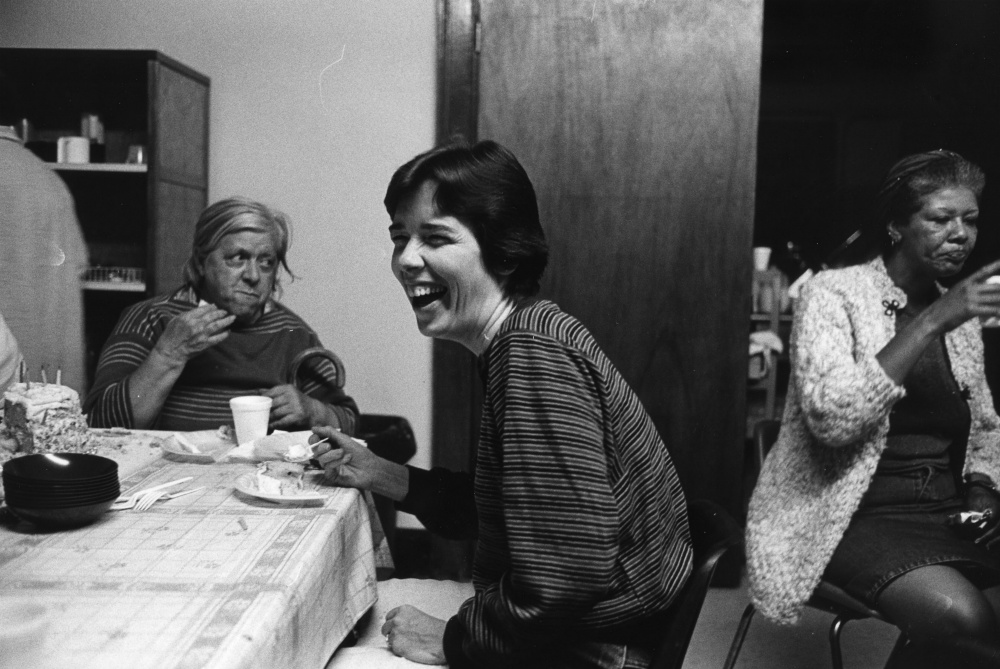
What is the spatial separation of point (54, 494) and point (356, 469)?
0.45 m

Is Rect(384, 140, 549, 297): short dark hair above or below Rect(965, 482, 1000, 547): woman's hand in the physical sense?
above

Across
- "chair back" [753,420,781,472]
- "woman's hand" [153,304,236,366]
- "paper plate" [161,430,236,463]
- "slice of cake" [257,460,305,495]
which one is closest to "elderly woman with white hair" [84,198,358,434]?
"woman's hand" [153,304,236,366]

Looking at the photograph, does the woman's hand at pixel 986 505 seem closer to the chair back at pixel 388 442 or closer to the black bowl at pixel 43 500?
the chair back at pixel 388 442

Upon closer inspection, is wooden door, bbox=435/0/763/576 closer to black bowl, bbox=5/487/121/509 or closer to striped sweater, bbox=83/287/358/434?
striped sweater, bbox=83/287/358/434

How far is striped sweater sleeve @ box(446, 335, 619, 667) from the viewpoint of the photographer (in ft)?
2.91

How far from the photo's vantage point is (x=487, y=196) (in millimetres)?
1078

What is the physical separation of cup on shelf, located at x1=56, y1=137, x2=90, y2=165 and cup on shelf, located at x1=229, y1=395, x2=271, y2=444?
1516 mm

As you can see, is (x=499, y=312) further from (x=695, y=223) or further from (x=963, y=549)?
(x=695, y=223)

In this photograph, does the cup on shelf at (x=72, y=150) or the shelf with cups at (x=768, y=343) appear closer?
the cup on shelf at (x=72, y=150)

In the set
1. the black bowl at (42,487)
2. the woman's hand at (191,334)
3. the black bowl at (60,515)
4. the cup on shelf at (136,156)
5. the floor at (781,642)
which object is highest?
the cup on shelf at (136,156)

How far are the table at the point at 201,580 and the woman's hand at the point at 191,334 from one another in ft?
1.82

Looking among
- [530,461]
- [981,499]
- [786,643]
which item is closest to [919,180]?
[981,499]

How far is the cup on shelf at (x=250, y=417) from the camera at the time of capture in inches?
61.2

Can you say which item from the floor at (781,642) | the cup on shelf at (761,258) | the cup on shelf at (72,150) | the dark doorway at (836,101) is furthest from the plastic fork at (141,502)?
the cup on shelf at (761,258)
